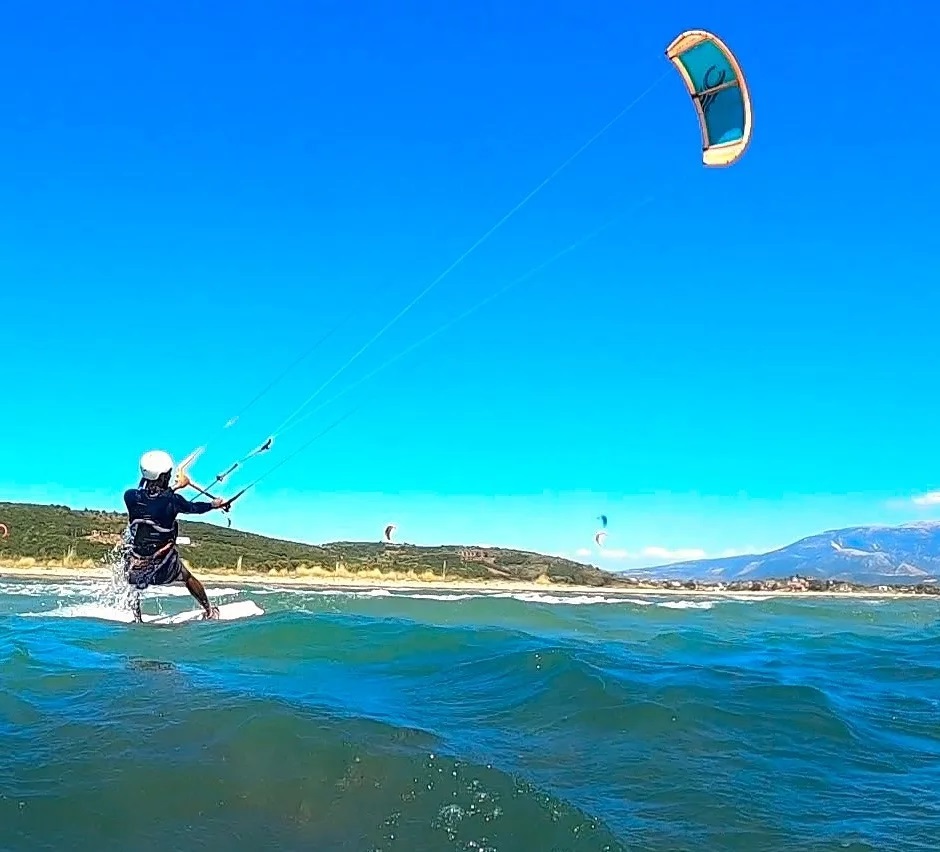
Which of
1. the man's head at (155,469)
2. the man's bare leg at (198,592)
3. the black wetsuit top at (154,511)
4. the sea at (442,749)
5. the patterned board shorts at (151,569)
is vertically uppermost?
the man's head at (155,469)

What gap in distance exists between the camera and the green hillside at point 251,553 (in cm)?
4981

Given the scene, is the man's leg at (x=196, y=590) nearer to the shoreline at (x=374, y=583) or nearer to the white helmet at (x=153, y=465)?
the white helmet at (x=153, y=465)

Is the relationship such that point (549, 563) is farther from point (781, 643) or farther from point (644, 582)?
point (781, 643)

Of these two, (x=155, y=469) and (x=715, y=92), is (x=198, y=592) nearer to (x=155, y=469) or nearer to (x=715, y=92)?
(x=155, y=469)

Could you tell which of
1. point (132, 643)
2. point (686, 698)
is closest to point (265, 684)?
point (132, 643)

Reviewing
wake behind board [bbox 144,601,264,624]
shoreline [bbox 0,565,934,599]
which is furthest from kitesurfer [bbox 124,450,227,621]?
shoreline [bbox 0,565,934,599]

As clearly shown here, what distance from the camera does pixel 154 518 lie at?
40.7 feet

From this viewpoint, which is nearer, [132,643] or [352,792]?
[352,792]

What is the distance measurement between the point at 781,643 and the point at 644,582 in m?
55.7

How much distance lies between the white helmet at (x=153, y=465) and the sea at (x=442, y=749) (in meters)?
2.23

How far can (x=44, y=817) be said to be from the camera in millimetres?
4953

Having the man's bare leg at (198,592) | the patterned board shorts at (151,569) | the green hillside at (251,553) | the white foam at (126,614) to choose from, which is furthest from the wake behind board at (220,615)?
the green hillside at (251,553)

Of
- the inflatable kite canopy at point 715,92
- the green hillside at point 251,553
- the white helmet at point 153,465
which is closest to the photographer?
the inflatable kite canopy at point 715,92

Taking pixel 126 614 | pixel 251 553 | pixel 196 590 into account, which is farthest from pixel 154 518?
pixel 251 553
